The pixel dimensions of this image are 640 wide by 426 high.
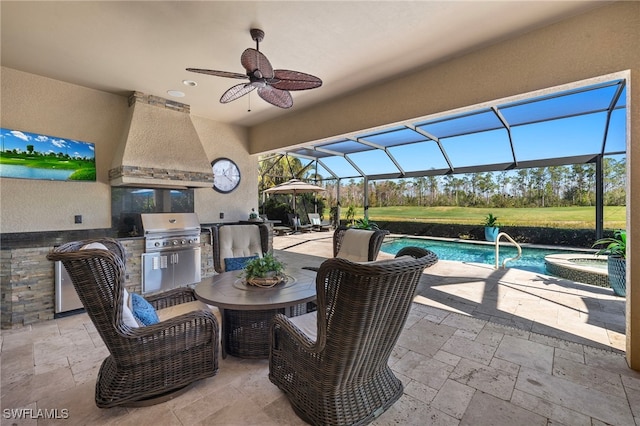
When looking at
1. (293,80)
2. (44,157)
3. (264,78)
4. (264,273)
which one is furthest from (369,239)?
(44,157)

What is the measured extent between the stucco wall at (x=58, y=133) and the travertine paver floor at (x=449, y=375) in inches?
59.6

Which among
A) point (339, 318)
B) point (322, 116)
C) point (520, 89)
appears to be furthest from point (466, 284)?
point (339, 318)

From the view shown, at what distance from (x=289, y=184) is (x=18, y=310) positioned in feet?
24.4

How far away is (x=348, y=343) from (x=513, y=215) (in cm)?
1088

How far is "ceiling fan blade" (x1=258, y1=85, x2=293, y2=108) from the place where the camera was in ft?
9.34

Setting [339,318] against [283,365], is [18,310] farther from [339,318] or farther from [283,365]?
[339,318]

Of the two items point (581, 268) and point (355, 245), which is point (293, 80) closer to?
point (355, 245)

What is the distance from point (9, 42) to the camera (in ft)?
9.84

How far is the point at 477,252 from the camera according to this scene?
899cm

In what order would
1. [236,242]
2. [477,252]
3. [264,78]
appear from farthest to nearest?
[477,252], [236,242], [264,78]

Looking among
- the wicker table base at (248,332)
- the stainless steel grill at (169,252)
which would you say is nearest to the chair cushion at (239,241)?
the wicker table base at (248,332)

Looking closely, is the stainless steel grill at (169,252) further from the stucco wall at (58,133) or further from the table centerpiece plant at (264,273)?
the table centerpiece plant at (264,273)

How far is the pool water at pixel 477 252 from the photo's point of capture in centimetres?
741

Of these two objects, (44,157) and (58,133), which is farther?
(58,133)
